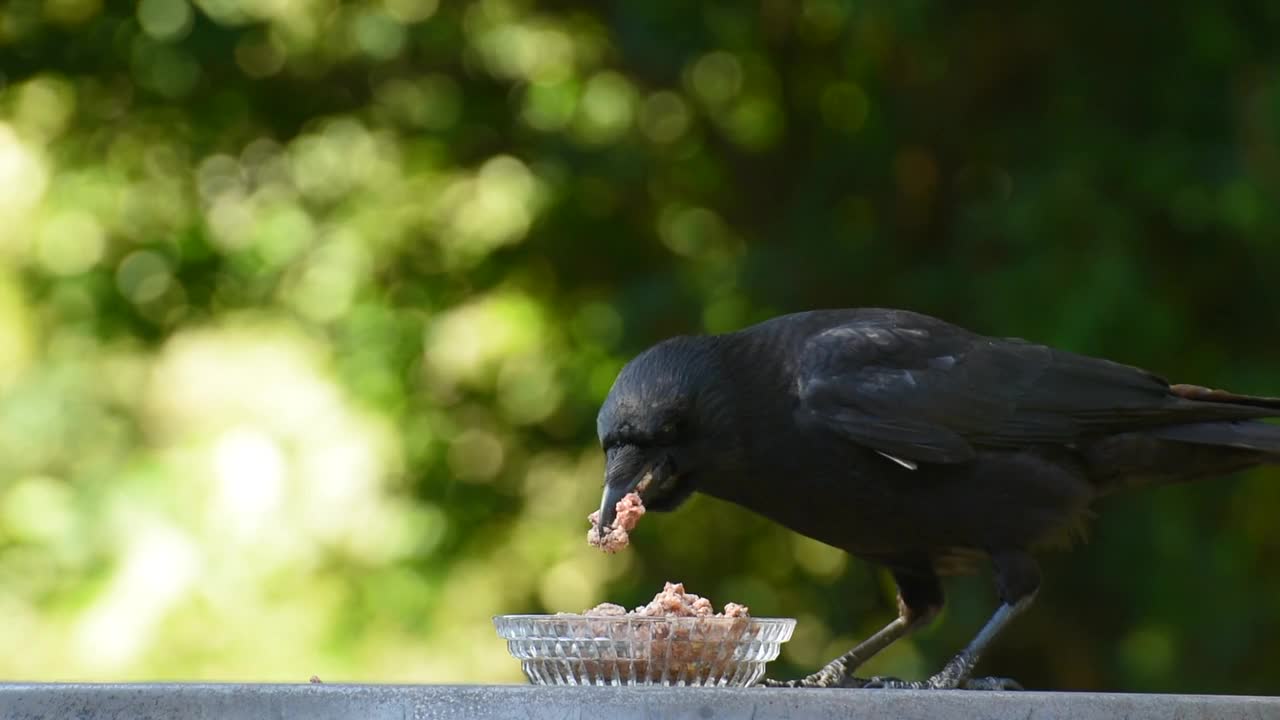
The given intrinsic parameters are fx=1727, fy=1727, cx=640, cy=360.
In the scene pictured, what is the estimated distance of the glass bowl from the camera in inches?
119

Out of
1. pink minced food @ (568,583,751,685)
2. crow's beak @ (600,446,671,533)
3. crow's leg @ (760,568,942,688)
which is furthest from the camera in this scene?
crow's leg @ (760,568,942,688)

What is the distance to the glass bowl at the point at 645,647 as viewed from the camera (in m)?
3.01

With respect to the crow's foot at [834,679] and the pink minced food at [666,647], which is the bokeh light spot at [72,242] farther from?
the pink minced food at [666,647]

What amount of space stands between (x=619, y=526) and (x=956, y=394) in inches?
43.9

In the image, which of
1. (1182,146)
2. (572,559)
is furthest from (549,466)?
(1182,146)

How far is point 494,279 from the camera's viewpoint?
7.21 metres

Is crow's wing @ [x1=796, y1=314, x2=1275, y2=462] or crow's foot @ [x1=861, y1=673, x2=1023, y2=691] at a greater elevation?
crow's wing @ [x1=796, y1=314, x2=1275, y2=462]

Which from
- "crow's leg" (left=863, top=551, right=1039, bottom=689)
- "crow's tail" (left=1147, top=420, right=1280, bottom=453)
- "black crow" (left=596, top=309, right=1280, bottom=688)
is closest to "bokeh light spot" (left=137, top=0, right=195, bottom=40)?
"black crow" (left=596, top=309, right=1280, bottom=688)

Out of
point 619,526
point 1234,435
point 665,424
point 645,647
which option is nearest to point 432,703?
point 645,647

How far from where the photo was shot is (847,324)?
4277 mm

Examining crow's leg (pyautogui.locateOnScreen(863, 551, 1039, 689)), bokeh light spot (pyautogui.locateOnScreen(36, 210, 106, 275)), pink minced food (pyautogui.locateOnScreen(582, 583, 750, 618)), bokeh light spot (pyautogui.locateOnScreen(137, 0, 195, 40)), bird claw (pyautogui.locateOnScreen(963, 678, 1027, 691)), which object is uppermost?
pink minced food (pyautogui.locateOnScreen(582, 583, 750, 618))

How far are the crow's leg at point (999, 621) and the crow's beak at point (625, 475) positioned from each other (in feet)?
2.17

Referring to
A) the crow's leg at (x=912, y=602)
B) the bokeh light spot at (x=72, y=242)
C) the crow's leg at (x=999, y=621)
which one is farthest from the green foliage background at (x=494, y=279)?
the crow's leg at (x=999, y=621)

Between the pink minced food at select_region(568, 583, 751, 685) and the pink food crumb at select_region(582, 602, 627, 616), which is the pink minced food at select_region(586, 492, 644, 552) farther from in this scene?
the pink minced food at select_region(568, 583, 751, 685)
